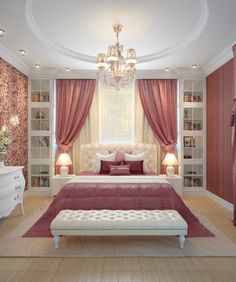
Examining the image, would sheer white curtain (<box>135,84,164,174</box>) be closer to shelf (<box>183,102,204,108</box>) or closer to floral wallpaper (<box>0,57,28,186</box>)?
shelf (<box>183,102,204,108</box>)

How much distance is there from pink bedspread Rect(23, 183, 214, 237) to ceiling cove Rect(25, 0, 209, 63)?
103 inches

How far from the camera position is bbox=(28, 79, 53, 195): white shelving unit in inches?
249

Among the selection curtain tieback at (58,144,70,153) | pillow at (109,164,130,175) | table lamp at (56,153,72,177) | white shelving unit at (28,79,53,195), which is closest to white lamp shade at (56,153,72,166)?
table lamp at (56,153,72,177)

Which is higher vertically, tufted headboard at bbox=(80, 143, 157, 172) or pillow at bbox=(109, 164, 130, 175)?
tufted headboard at bbox=(80, 143, 157, 172)

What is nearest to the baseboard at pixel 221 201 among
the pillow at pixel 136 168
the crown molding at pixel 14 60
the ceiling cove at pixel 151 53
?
the pillow at pixel 136 168

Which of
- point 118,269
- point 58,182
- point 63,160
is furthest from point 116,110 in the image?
point 118,269

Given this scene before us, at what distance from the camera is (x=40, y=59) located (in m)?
5.45

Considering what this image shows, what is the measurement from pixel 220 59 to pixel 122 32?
2.31 meters

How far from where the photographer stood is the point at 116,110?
21.2 feet

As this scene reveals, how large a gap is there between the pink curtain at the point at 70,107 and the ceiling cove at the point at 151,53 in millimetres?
979

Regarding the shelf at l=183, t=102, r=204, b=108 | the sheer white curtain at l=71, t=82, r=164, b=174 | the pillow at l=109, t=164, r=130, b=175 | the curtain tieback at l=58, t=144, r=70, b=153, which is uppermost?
the shelf at l=183, t=102, r=204, b=108

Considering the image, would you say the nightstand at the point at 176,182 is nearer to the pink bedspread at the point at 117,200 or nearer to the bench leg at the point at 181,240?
the pink bedspread at the point at 117,200

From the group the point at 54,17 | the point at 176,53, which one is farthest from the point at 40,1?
the point at 176,53

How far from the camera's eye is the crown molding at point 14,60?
186 inches
